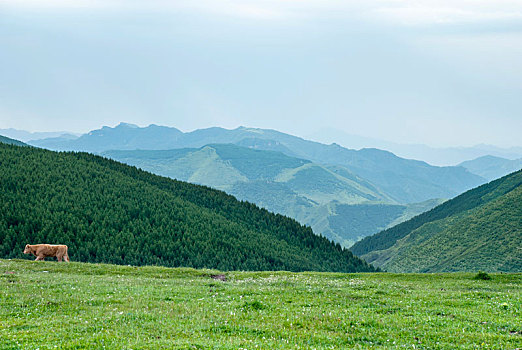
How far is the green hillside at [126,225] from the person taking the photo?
109 meters

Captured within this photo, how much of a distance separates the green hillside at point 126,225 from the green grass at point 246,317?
70.9 metres

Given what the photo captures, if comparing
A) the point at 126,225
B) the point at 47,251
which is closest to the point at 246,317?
the point at 47,251

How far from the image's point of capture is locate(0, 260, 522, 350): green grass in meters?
18.0

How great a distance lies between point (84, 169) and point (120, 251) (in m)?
74.2

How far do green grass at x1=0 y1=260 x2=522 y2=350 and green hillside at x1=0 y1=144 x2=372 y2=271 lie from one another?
7088 cm

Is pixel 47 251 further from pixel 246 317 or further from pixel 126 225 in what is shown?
pixel 126 225

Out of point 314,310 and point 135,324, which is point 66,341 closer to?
point 135,324

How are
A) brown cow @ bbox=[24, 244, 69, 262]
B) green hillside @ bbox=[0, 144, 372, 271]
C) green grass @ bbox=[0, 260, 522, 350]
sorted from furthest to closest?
green hillside @ bbox=[0, 144, 372, 271] < brown cow @ bbox=[24, 244, 69, 262] < green grass @ bbox=[0, 260, 522, 350]

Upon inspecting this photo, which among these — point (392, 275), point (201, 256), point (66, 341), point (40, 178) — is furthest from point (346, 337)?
point (40, 178)

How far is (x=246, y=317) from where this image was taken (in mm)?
23094

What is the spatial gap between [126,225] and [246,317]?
12058 centimetres

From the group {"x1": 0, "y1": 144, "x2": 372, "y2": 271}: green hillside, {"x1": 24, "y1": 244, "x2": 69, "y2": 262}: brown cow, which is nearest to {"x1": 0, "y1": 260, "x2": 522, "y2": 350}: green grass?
{"x1": 24, "y1": 244, "x2": 69, "y2": 262}: brown cow

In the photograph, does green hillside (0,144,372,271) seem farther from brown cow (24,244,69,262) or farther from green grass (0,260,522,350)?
green grass (0,260,522,350)

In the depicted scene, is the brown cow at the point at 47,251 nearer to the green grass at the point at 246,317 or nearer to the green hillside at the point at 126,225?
the green grass at the point at 246,317
